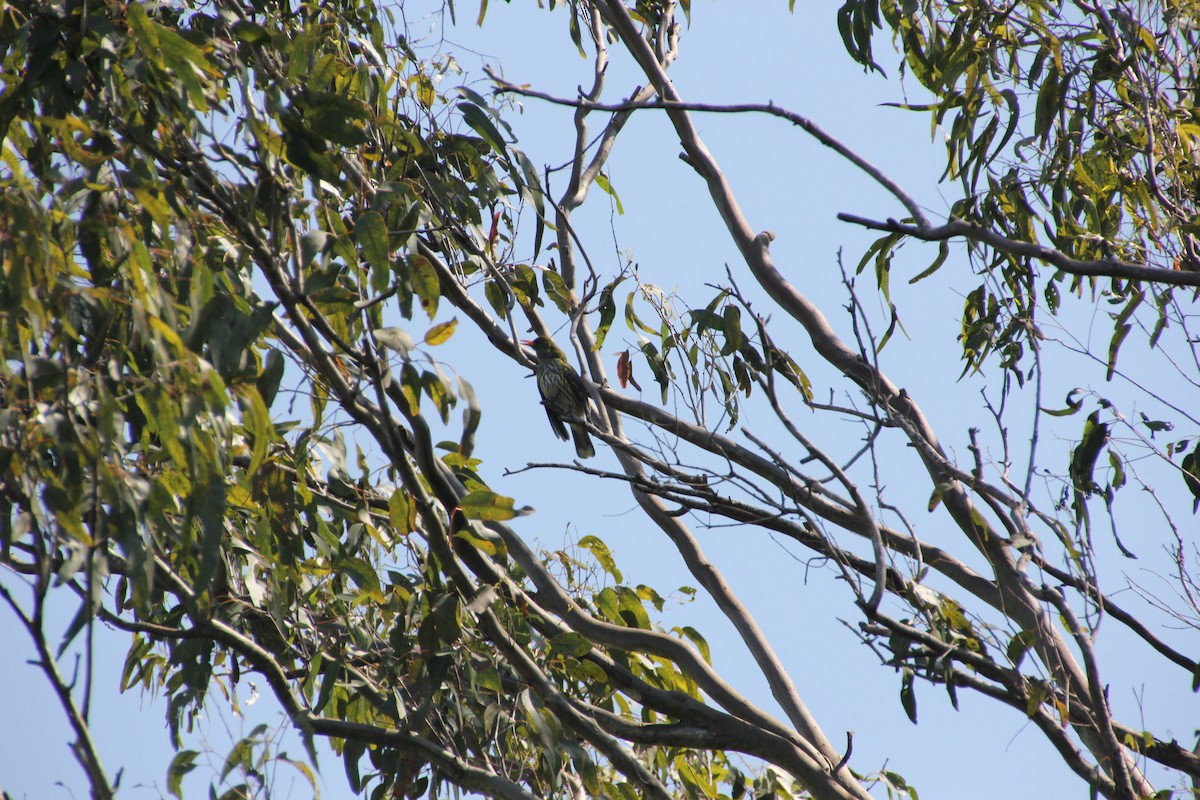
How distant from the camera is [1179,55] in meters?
3.00

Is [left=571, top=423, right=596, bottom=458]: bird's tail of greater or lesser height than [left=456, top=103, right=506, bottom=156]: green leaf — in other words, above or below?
above

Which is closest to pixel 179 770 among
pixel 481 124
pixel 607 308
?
pixel 481 124

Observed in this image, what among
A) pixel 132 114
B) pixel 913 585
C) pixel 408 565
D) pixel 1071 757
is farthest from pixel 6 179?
pixel 1071 757

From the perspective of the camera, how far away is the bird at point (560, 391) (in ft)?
14.0

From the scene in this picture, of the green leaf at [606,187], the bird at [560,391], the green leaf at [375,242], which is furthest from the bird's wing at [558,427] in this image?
the green leaf at [375,242]

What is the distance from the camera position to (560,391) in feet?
17.7

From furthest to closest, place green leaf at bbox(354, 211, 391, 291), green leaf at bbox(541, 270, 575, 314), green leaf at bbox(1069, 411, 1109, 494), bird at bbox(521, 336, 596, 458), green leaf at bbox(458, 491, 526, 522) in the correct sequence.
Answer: bird at bbox(521, 336, 596, 458), green leaf at bbox(541, 270, 575, 314), green leaf at bbox(1069, 411, 1109, 494), green leaf at bbox(458, 491, 526, 522), green leaf at bbox(354, 211, 391, 291)

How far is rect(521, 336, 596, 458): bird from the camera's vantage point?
4.26m

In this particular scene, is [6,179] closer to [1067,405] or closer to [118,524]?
[118,524]

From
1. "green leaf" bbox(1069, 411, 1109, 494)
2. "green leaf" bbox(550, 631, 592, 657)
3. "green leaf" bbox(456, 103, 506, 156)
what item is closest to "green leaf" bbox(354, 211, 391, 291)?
"green leaf" bbox(456, 103, 506, 156)

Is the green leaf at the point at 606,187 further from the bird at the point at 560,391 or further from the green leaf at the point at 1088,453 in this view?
the green leaf at the point at 1088,453

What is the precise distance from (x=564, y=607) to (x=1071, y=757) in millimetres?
1309

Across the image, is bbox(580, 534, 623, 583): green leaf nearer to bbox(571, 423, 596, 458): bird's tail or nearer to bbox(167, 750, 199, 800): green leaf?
bbox(167, 750, 199, 800): green leaf

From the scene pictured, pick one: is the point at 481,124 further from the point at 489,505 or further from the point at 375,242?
the point at 489,505
